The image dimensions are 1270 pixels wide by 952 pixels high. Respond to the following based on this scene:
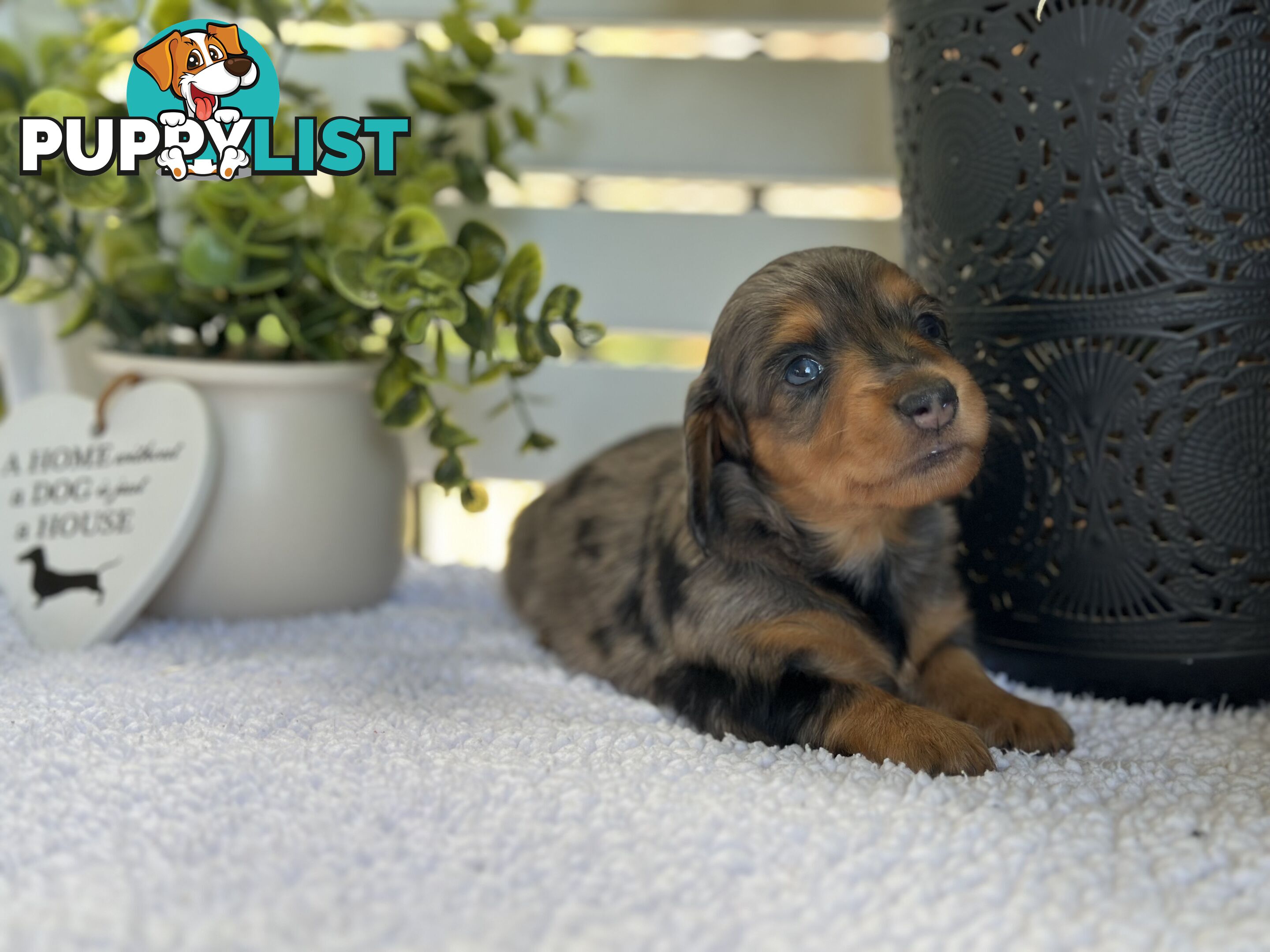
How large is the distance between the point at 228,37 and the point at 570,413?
1432 mm

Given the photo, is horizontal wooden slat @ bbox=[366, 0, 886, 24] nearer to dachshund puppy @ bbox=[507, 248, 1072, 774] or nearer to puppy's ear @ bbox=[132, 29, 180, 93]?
puppy's ear @ bbox=[132, 29, 180, 93]

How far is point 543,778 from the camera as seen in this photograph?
1776mm

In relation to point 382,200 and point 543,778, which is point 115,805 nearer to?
point 543,778

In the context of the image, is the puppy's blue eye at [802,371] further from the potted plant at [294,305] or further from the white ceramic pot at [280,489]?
the white ceramic pot at [280,489]

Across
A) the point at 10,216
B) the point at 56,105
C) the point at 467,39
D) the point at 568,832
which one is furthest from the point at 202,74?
the point at 568,832

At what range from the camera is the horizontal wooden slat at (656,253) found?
3504mm

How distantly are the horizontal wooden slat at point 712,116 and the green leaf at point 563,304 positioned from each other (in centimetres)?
101

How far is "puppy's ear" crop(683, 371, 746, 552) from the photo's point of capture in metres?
2.21

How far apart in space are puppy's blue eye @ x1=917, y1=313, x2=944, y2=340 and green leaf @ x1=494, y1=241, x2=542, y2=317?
2.85ft

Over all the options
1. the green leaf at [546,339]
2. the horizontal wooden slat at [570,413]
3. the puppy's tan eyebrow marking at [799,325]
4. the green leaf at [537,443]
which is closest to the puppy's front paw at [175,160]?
the green leaf at [546,339]

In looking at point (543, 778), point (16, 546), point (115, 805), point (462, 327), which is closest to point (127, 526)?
point (16, 546)

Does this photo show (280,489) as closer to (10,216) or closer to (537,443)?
(537,443)

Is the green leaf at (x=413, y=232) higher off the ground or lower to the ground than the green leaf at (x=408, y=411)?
higher

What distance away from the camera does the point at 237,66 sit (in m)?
2.74
